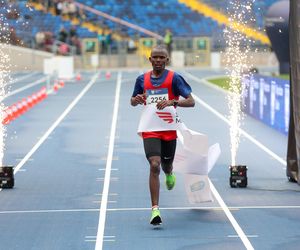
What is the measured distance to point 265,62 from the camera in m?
61.8

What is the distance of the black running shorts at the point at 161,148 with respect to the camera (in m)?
11.1

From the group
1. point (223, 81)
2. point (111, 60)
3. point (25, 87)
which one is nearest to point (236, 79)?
point (25, 87)

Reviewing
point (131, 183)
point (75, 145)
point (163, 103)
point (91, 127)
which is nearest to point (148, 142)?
point (163, 103)

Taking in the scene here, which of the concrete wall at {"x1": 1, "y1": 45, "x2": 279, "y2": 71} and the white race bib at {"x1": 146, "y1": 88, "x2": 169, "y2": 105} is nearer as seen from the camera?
the white race bib at {"x1": 146, "y1": 88, "x2": 169, "y2": 105}

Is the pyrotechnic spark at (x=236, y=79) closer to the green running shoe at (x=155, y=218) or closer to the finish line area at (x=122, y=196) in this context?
the finish line area at (x=122, y=196)

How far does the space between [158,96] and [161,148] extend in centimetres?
60

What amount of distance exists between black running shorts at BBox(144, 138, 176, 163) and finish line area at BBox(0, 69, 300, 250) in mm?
671

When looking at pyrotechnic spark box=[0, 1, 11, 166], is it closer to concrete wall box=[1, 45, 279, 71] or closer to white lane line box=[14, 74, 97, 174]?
white lane line box=[14, 74, 97, 174]

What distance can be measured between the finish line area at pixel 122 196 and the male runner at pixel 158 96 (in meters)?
0.67

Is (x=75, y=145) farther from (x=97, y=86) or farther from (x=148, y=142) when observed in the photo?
(x=97, y=86)

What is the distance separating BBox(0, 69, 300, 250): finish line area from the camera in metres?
10.3

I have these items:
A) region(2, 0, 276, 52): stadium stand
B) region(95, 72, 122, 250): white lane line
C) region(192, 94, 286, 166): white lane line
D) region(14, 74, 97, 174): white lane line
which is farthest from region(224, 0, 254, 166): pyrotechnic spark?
region(2, 0, 276, 52): stadium stand

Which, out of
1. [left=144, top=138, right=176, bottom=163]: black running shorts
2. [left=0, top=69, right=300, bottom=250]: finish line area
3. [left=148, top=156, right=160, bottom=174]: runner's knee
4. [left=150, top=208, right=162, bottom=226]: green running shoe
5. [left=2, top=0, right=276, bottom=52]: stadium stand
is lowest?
[left=0, top=69, right=300, bottom=250]: finish line area

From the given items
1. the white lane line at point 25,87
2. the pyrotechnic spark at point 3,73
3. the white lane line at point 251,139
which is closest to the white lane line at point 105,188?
the pyrotechnic spark at point 3,73
